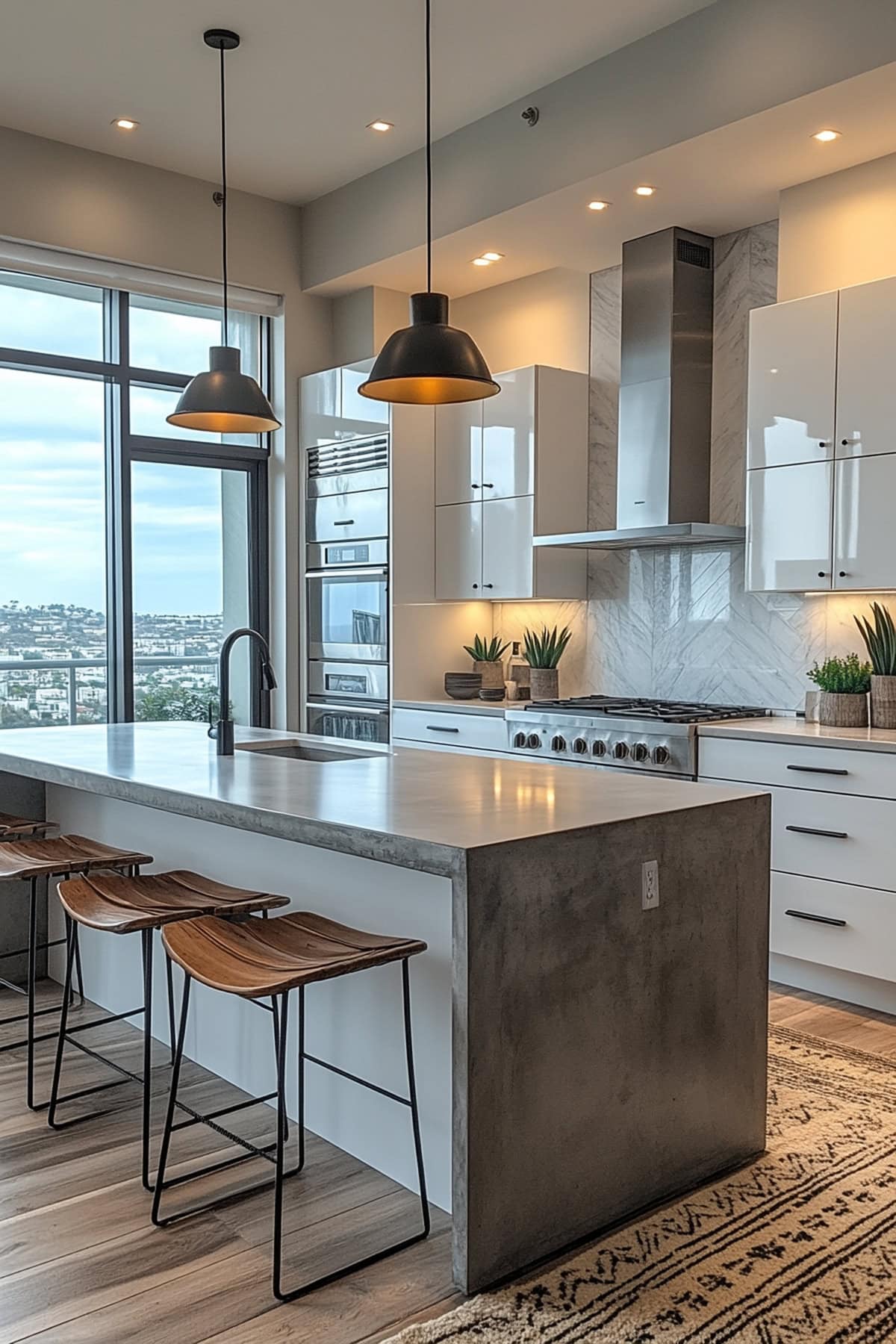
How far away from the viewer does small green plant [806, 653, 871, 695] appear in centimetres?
426

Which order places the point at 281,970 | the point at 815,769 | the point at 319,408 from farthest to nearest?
the point at 319,408 → the point at 815,769 → the point at 281,970

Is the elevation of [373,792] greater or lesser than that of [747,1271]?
greater

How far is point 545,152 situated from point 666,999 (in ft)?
11.2

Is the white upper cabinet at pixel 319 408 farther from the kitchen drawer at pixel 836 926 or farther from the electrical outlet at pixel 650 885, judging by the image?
the electrical outlet at pixel 650 885

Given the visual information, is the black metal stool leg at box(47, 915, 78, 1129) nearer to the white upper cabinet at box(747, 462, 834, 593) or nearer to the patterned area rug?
the patterned area rug

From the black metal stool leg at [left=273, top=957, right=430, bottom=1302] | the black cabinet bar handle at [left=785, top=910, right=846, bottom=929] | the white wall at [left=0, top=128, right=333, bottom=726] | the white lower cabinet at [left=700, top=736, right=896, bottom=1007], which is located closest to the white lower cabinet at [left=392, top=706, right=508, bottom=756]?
the white wall at [left=0, top=128, right=333, bottom=726]

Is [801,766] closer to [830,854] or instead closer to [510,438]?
[830,854]

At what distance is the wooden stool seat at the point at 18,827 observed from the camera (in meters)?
3.62

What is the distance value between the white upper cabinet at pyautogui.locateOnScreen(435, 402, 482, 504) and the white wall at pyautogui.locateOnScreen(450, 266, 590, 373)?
0.42 metres

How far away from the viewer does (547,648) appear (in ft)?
18.6

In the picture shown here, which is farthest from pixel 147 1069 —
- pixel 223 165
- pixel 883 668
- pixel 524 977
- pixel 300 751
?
pixel 223 165

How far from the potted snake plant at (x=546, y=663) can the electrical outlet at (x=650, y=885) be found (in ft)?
10.1

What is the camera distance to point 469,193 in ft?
16.2

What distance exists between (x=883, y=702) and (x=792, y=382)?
1.22 meters
